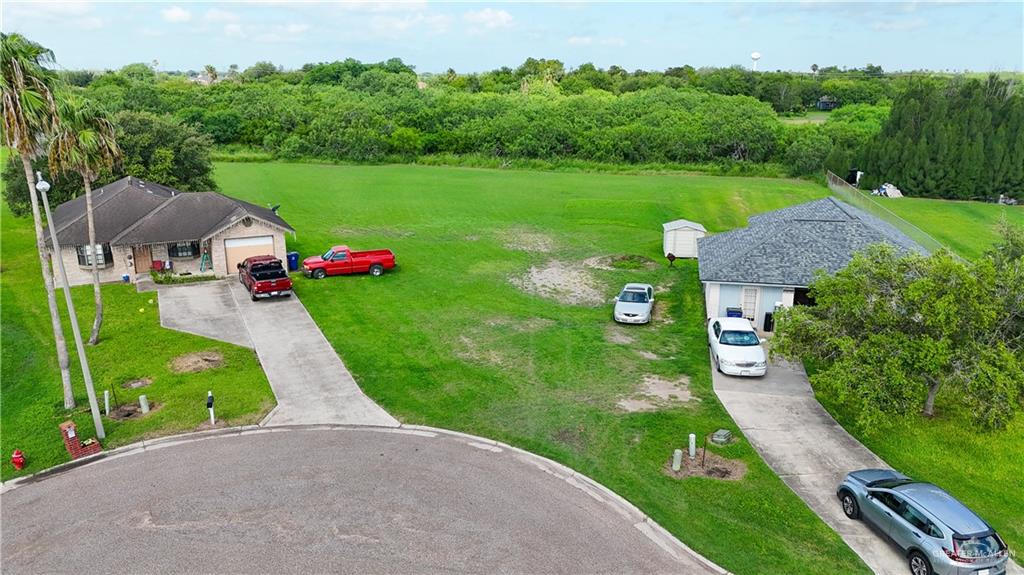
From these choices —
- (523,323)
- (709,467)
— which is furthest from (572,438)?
(523,323)

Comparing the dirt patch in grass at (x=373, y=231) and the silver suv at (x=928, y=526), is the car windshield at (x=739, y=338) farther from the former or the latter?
the dirt patch in grass at (x=373, y=231)

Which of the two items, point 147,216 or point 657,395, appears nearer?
point 657,395

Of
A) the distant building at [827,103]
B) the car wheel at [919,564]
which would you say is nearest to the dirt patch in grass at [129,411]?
the car wheel at [919,564]

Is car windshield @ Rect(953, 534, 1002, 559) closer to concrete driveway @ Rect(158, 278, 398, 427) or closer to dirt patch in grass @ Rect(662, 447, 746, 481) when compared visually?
dirt patch in grass @ Rect(662, 447, 746, 481)

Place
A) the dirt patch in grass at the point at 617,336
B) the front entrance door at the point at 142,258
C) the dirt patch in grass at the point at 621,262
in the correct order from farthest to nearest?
1. the dirt patch in grass at the point at 621,262
2. the front entrance door at the point at 142,258
3. the dirt patch in grass at the point at 617,336

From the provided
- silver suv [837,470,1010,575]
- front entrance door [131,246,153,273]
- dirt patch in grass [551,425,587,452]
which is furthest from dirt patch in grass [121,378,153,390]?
silver suv [837,470,1010,575]

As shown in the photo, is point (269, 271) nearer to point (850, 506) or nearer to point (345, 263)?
point (345, 263)

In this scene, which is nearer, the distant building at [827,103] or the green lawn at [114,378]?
the green lawn at [114,378]
